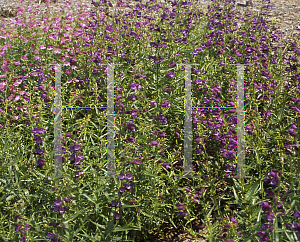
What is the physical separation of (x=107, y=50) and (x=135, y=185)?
2.26m

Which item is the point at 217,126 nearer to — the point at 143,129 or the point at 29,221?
the point at 143,129

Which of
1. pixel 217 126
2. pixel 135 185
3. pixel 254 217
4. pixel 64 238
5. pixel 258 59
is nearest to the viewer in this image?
pixel 64 238

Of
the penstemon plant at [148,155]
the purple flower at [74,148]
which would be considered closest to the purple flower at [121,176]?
the penstemon plant at [148,155]

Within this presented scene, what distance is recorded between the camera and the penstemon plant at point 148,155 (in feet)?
9.05

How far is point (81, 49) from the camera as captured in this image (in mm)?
4887

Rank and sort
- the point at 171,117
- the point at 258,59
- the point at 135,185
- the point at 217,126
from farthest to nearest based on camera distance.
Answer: the point at 258,59 → the point at 171,117 → the point at 217,126 → the point at 135,185

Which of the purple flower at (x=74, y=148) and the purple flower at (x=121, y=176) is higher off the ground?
the purple flower at (x=74, y=148)

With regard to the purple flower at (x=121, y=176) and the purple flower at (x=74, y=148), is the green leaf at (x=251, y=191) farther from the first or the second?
the purple flower at (x=74, y=148)

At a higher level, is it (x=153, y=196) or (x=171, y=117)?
(x=171, y=117)

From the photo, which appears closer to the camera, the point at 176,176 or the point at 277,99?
the point at 176,176

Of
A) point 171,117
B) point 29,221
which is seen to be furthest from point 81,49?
point 29,221

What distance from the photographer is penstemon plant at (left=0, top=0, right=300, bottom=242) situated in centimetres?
276

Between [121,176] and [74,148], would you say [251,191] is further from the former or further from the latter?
[74,148]

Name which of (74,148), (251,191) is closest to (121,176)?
(74,148)
